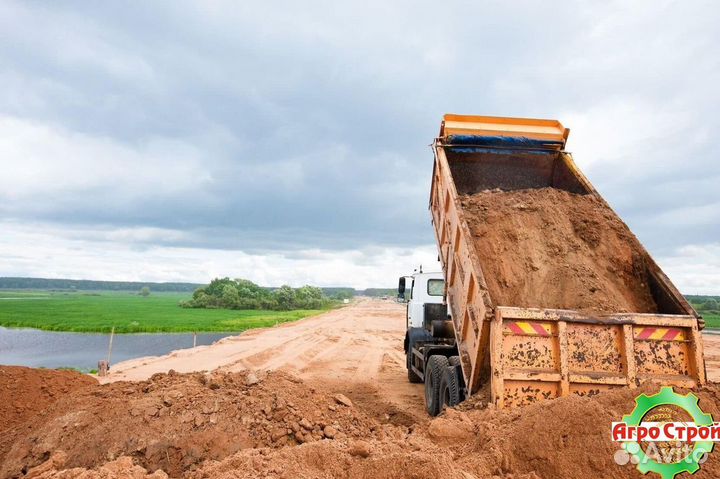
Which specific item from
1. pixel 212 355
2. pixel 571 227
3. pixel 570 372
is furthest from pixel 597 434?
pixel 212 355

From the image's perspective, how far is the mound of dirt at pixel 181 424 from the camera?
4375 mm

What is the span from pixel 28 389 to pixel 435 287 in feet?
26.2

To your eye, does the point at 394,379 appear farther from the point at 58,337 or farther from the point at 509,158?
the point at 58,337

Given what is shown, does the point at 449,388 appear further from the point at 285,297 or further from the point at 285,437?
the point at 285,297

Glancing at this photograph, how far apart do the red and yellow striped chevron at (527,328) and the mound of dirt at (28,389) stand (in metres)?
6.73

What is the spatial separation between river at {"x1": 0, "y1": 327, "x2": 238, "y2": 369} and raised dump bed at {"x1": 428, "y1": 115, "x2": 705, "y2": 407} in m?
19.4

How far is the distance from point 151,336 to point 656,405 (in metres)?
33.8

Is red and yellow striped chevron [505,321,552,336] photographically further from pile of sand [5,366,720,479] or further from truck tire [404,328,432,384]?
truck tire [404,328,432,384]

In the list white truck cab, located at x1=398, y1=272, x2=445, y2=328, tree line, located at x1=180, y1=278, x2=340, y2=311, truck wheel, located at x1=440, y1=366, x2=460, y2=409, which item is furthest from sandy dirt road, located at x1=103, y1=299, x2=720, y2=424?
tree line, located at x1=180, y1=278, x2=340, y2=311

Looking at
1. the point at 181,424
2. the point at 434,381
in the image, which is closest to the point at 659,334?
the point at 434,381

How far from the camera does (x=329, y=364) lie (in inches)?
569

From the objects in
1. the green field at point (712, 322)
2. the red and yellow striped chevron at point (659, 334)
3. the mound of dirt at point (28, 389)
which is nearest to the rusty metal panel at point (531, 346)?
the red and yellow striped chevron at point (659, 334)

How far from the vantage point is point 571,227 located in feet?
20.3

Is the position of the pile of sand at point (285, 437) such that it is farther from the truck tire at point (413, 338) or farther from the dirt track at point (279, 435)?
the truck tire at point (413, 338)
